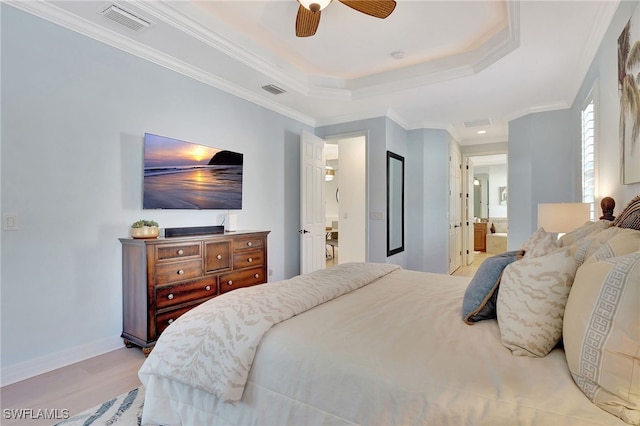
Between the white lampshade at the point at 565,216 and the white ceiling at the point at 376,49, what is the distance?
1.34 m

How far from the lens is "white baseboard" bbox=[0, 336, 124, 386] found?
7.11ft

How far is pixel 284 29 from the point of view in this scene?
3037mm

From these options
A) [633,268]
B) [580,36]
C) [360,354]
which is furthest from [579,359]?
[580,36]

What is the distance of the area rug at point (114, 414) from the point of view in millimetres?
1740

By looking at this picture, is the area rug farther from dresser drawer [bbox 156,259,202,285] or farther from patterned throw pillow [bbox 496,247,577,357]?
patterned throw pillow [bbox 496,247,577,357]

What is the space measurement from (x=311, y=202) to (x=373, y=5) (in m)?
2.77

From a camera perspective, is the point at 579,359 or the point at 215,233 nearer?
the point at 579,359

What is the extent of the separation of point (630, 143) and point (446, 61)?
215cm

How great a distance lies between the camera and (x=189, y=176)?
10.4 feet

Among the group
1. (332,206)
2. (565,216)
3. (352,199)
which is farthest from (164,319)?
(332,206)

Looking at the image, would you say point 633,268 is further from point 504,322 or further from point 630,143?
point 630,143

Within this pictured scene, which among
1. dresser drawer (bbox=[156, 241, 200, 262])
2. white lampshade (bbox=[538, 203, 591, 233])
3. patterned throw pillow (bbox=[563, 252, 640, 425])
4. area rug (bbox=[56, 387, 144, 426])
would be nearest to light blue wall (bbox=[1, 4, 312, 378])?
dresser drawer (bbox=[156, 241, 200, 262])

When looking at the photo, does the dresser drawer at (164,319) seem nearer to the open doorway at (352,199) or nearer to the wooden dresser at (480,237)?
the open doorway at (352,199)

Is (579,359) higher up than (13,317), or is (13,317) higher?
(579,359)
